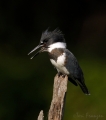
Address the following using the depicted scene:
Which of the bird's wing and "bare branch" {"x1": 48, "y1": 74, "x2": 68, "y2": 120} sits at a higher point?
the bird's wing

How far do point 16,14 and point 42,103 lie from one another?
1230 mm

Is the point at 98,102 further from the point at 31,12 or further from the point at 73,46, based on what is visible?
the point at 31,12

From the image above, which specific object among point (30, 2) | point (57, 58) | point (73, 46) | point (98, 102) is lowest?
point (57, 58)

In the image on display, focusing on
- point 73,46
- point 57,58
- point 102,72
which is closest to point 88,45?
point 73,46

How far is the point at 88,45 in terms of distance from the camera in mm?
7473

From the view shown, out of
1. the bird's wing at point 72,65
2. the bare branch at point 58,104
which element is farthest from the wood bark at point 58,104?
the bird's wing at point 72,65

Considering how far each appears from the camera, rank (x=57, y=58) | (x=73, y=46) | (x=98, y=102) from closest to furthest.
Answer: (x=57, y=58), (x=98, y=102), (x=73, y=46)

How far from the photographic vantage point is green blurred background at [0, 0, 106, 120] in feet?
22.2

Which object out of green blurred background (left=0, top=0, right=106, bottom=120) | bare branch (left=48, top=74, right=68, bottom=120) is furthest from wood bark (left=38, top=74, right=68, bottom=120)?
green blurred background (left=0, top=0, right=106, bottom=120)

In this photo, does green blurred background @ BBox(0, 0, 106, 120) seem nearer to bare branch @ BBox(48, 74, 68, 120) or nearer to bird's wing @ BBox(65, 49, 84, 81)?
bird's wing @ BBox(65, 49, 84, 81)

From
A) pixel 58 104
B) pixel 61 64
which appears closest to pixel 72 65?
pixel 61 64

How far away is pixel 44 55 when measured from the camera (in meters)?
7.28

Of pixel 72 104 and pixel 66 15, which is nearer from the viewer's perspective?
pixel 72 104

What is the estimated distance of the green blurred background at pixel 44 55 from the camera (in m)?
6.75
